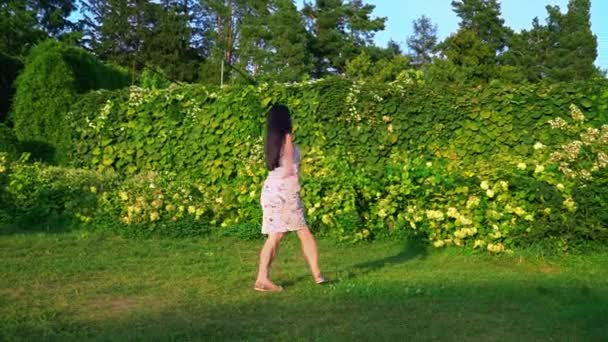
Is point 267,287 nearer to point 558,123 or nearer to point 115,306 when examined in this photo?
point 115,306

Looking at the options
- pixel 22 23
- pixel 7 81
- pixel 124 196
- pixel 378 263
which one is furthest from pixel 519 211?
pixel 22 23

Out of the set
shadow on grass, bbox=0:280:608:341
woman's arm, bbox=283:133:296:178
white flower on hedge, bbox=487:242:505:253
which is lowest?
shadow on grass, bbox=0:280:608:341

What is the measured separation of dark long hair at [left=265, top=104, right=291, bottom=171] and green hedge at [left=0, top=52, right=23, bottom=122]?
10.5 metres

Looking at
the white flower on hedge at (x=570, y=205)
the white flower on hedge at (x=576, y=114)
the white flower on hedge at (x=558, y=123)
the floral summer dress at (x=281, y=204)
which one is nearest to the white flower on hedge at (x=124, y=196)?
the floral summer dress at (x=281, y=204)

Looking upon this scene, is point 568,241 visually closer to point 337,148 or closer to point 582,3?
point 337,148

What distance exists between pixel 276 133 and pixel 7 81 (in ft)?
36.3

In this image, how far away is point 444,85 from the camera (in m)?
9.64

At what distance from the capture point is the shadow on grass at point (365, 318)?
14.4ft

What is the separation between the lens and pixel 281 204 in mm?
5840

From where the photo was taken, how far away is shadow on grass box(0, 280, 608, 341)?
4.40 m

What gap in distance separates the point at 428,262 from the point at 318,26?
33.2 metres

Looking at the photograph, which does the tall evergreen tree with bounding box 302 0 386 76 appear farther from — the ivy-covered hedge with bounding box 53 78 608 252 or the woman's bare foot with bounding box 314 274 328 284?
the woman's bare foot with bounding box 314 274 328 284

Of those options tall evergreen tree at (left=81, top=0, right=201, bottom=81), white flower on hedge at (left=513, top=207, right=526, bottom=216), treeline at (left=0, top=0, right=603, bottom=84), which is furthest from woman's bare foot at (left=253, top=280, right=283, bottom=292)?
tall evergreen tree at (left=81, top=0, right=201, bottom=81)

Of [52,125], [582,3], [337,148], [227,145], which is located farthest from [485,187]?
[582,3]
